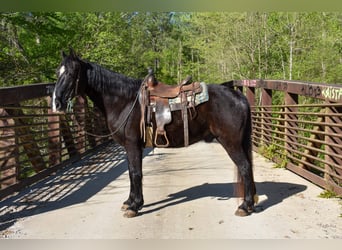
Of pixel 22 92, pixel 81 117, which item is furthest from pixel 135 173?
pixel 81 117

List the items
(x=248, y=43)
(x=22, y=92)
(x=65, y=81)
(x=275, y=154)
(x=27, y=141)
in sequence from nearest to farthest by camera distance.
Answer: (x=65, y=81) → (x=22, y=92) → (x=27, y=141) → (x=275, y=154) → (x=248, y=43)

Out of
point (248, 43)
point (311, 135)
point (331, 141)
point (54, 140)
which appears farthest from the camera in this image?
point (248, 43)

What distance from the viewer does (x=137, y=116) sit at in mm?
4332

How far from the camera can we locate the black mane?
4367 mm

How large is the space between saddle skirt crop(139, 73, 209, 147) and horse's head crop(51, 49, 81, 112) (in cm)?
83

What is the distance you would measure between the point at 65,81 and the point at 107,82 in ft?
1.73

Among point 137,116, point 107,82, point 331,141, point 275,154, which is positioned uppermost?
point 107,82

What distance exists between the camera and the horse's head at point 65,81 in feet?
13.5

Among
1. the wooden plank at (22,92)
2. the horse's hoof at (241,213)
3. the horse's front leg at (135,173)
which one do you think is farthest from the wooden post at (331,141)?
the wooden plank at (22,92)

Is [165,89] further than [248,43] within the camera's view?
No

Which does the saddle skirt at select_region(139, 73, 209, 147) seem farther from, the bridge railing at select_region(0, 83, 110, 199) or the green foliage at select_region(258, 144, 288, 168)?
the green foliage at select_region(258, 144, 288, 168)

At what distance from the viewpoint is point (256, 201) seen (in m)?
4.39

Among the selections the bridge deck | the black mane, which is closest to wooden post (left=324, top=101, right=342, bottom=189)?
the bridge deck

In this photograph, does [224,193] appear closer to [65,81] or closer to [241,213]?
[241,213]
